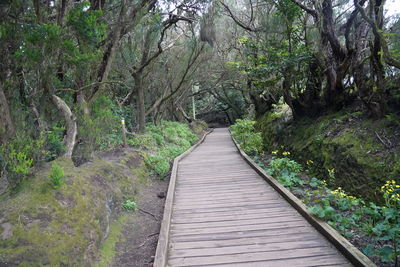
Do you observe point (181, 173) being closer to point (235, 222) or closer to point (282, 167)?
point (282, 167)

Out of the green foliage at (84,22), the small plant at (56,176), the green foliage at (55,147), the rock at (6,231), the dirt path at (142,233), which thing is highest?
the green foliage at (84,22)

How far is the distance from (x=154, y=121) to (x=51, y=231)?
532 inches

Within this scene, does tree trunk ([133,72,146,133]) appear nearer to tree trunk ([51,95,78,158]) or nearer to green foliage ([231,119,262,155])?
green foliage ([231,119,262,155])

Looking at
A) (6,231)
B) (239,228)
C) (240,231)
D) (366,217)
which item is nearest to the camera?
(6,231)

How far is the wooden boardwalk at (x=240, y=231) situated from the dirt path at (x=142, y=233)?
1.19 ft

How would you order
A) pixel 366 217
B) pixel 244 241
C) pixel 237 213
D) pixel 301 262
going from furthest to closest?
pixel 237 213 → pixel 366 217 → pixel 244 241 → pixel 301 262

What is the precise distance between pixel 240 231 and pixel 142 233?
5.42 feet

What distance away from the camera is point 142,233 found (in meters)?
4.62

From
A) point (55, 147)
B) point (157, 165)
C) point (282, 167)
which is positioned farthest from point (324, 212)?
point (157, 165)

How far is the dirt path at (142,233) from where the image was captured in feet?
12.5

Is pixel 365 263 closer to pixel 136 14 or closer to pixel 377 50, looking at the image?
pixel 377 50

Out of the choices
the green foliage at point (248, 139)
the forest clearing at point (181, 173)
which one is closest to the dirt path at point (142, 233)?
the forest clearing at point (181, 173)

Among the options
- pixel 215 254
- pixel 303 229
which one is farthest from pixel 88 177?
pixel 303 229

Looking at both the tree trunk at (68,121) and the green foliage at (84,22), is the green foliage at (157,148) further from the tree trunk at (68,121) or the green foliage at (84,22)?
the green foliage at (84,22)
